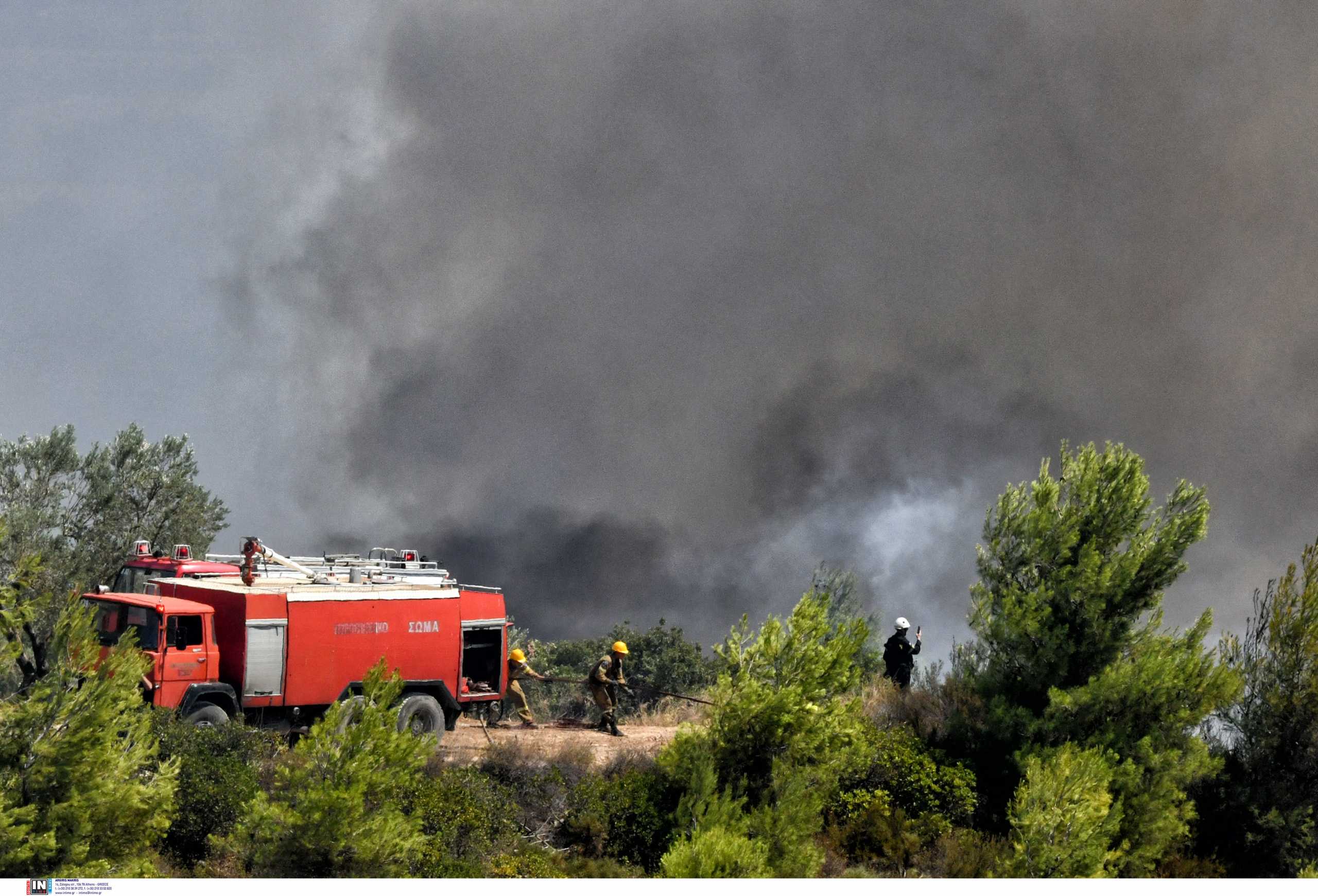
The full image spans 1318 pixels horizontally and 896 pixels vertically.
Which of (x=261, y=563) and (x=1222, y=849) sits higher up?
(x=261, y=563)

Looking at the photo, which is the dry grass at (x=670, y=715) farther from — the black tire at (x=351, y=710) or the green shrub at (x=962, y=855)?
the black tire at (x=351, y=710)

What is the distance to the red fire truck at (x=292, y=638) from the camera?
18.9 m

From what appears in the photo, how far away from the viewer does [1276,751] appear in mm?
22203

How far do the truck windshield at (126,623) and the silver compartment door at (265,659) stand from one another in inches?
62.6

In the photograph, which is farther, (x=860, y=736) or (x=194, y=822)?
(x=860, y=736)

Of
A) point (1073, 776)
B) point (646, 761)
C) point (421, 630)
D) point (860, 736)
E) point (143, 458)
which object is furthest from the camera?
point (143, 458)

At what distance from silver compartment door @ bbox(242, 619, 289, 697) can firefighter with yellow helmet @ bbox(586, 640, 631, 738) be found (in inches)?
251

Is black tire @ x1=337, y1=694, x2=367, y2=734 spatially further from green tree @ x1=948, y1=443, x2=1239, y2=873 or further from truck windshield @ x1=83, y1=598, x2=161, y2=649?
green tree @ x1=948, y1=443, x2=1239, y2=873

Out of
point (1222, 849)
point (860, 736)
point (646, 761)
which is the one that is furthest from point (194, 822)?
point (1222, 849)

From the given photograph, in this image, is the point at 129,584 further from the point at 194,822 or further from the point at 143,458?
the point at 143,458

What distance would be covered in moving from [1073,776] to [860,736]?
336cm

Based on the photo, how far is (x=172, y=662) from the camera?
734 inches

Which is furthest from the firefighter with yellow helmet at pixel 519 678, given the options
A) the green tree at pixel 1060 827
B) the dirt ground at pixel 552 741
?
the green tree at pixel 1060 827

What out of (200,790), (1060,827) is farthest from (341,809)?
(1060,827)
